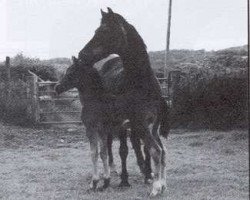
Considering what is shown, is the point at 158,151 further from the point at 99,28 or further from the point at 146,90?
the point at 99,28

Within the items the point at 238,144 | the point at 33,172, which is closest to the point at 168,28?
the point at 238,144

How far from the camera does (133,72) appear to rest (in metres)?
7.92

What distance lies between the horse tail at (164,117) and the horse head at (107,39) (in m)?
1.05

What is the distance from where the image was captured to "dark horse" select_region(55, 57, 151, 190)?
28.1 feet

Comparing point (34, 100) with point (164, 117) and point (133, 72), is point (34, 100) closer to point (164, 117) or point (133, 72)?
point (164, 117)

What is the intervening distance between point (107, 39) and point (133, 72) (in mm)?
578

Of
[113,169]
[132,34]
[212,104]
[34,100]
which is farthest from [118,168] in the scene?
[34,100]

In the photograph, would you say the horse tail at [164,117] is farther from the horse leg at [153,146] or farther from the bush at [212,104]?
the bush at [212,104]

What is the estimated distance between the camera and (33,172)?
10156mm

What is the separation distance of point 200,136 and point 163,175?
7564mm

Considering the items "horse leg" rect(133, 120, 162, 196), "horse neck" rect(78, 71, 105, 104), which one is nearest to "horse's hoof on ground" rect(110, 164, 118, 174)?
"horse neck" rect(78, 71, 105, 104)

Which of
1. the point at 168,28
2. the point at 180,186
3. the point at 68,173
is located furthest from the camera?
the point at 168,28

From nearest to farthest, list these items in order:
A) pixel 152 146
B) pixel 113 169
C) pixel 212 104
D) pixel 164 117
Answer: pixel 152 146, pixel 164 117, pixel 113 169, pixel 212 104

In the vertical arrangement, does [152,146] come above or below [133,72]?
below
